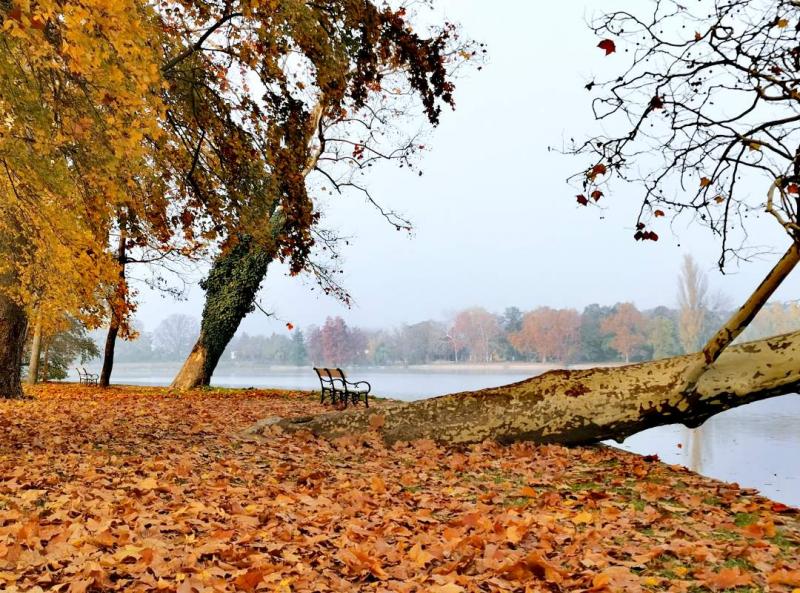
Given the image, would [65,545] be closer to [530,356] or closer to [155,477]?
[155,477]

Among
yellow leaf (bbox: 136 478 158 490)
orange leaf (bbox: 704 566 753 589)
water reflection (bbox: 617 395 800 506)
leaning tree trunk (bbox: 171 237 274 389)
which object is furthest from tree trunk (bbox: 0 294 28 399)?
orange leaf (bbox: 704 566 753 589)

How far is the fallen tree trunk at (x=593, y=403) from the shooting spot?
739 centimetres

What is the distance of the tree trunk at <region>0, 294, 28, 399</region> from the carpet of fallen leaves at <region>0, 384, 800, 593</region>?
5876mm

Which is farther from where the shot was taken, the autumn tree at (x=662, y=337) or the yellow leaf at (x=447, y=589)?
the autumn tree at (x=662, y=337)

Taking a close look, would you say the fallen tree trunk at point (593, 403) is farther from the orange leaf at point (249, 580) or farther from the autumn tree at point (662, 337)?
the autumn tree at point (662, 337)

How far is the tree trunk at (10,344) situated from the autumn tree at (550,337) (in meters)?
43.9

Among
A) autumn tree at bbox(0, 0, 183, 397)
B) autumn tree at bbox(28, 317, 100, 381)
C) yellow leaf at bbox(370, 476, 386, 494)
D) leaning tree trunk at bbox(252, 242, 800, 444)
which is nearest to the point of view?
autumn tree at bbox(0, 0, 183, 397)

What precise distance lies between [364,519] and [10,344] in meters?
11.7

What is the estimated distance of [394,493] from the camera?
5656 millimetres

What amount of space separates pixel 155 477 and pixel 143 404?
778 cm

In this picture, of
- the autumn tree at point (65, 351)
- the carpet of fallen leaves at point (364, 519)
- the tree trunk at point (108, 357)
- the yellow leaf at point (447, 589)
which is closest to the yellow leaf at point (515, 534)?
the carpet of fallen leaves at point (364, 519)

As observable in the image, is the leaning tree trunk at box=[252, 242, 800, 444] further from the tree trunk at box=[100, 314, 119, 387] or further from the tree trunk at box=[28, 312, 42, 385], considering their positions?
the tree trunk at box=[28, 312, 42, 385]

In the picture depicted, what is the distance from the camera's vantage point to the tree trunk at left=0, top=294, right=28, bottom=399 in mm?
13102

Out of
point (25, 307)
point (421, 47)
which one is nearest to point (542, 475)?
point (421, 47)
